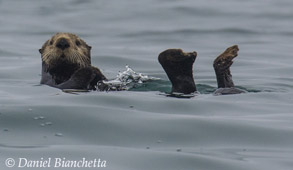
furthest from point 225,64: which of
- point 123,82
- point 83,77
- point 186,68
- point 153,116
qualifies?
point 123,82

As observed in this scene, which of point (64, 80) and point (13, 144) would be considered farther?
point (64, 80)

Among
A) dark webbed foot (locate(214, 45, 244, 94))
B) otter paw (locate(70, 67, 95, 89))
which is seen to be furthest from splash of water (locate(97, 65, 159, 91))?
dark webbed foot (locate(214, 45, 244, 94))

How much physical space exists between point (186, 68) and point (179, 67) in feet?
0.22

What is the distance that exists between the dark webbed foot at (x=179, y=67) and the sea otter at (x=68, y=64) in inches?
30.1

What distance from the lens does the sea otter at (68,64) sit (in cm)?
739

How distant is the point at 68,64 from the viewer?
25.5ft

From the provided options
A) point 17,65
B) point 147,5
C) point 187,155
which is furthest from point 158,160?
point 147,5

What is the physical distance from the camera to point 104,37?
1516 centimetres

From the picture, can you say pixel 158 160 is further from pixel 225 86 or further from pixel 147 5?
pixel 147 5

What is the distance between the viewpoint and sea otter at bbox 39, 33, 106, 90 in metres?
7.39

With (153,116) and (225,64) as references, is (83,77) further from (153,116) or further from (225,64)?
(225,64)

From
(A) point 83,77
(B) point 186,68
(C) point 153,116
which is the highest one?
(B) point 186,68

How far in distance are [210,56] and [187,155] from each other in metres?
7.35

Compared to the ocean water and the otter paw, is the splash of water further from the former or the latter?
the otter paw
